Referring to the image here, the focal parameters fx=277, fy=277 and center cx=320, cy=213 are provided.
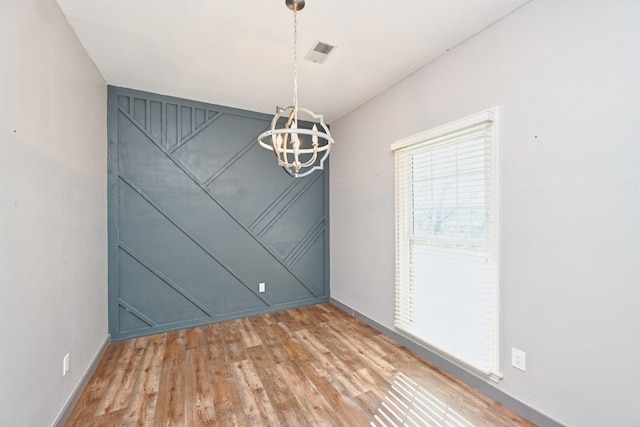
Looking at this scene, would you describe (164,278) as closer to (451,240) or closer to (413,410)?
(413,410)

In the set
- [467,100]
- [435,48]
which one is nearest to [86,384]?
[467,100]

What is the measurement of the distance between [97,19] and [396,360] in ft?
11.7

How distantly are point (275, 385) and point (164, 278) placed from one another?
73.5 inches

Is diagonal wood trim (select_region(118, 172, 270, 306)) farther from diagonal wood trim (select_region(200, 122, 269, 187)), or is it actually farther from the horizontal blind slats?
the horizontal blind slats

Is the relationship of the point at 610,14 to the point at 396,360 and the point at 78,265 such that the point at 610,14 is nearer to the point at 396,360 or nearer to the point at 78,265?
the point at 396,360

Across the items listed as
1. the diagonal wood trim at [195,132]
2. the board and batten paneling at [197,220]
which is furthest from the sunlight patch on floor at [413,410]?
the diagonal wood trim at [195,132]

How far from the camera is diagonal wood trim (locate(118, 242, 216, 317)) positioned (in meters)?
3.04

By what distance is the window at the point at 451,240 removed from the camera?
6.61 ft

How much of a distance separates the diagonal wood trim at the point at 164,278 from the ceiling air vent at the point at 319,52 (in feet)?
8.88

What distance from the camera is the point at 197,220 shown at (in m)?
3.37

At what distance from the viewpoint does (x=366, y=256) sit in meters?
3.42

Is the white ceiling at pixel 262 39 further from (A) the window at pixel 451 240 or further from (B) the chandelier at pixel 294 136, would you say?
(A) the window at pixel 451 240

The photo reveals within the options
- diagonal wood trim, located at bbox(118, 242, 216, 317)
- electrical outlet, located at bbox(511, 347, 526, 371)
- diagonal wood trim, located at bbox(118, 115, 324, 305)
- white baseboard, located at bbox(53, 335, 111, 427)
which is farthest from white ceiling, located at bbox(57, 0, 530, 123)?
white baseboard, located at bbox(53, 335, 111, 427)

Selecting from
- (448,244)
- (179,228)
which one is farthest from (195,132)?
(448,244)
